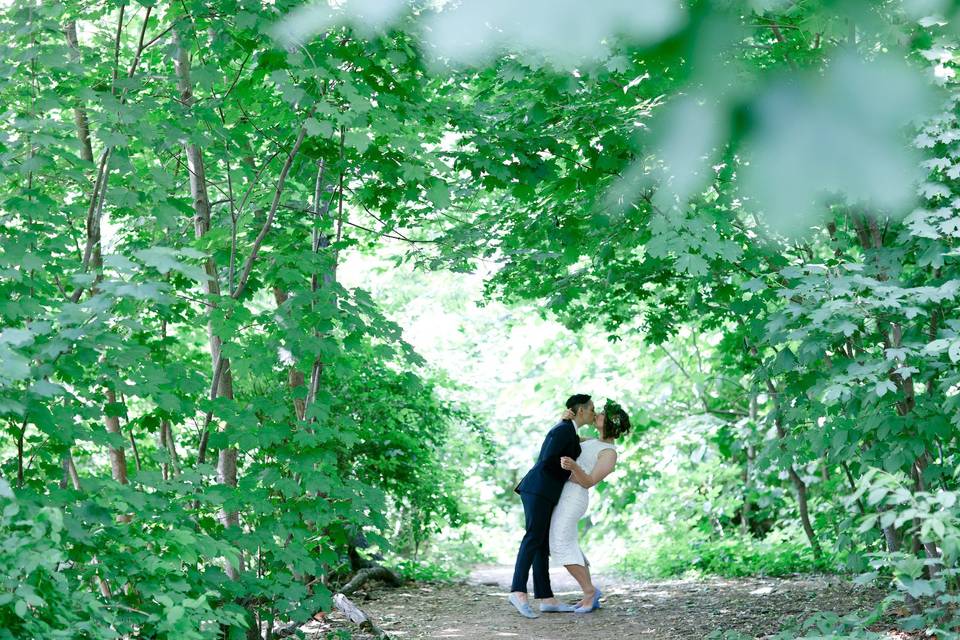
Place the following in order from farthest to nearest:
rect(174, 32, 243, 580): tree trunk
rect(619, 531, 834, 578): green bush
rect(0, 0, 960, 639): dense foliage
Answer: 1. rect(619, 531, 834, 578): green bush
2. rect(174, 32, 243, 580): tree trunk
3. rect(0, 0, 960, 639): dense foliage

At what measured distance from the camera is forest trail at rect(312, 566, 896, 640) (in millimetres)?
5301

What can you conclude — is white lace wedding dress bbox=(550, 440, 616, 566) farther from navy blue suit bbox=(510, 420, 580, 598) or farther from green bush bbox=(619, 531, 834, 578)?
green bush bbox=(619, 531, 834, 578)

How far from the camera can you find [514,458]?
15227 millimetres

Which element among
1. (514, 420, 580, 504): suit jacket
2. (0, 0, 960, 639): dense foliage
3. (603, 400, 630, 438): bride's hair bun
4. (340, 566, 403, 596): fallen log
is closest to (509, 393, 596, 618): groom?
(514, 420, 580, 504): suit jacket

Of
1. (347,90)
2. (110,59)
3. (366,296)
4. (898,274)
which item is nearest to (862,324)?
(898,274)

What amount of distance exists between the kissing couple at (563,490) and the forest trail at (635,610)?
0.36 metres

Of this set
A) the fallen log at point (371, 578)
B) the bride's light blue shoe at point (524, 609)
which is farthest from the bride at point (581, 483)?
the fallen log at point (371, 578)

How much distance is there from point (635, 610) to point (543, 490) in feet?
3.73

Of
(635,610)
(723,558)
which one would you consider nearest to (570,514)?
(635,610)

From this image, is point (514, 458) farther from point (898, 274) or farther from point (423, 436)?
point (898, 274)

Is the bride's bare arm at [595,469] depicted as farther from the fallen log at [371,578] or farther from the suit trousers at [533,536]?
the fallen log at [371,578]

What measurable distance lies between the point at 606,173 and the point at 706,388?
439 centimetres

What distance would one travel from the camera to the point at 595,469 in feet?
19.2

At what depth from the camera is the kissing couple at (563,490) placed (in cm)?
582
